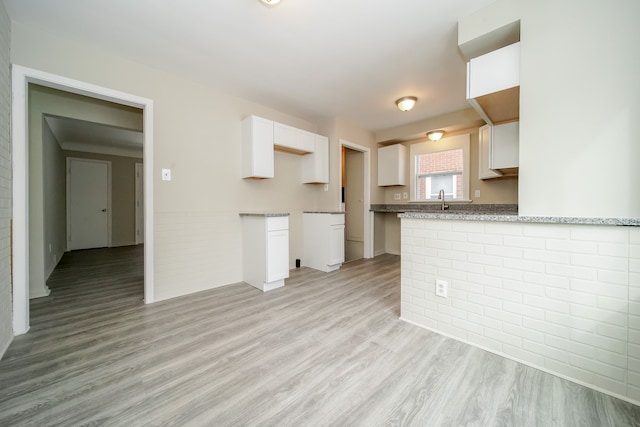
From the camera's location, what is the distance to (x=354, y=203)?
205 inches

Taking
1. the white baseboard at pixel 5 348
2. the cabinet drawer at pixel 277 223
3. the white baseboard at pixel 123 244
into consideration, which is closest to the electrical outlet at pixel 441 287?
the cabinet drawer at pixel 277 223

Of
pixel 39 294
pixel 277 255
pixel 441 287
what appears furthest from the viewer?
pixel 277 255

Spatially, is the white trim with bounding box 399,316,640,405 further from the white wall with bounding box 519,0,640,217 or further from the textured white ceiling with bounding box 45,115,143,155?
the textured white ceiling with bounding box 45,115,143,155

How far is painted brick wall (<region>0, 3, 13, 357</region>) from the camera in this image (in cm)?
170

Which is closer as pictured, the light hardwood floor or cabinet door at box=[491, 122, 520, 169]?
the light hardwood floor

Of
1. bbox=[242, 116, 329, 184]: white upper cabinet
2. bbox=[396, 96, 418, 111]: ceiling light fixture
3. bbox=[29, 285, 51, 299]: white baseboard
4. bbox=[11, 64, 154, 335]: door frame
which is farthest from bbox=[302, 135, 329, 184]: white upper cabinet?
bbox=[29, 285, 51, 299]: white baseboard

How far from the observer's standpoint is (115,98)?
242cm

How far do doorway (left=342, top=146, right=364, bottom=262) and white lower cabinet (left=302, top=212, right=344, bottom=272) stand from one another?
3.97 feet

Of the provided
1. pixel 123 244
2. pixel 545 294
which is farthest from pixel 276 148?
pixel 123 244

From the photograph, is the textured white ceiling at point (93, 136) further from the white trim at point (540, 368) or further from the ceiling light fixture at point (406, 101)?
the white trim at point (540, 368)

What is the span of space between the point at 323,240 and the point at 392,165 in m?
2.15

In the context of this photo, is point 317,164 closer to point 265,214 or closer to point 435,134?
point 265,214

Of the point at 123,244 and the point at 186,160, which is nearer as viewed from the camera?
the point at 186,160

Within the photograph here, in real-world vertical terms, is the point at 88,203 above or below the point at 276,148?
below
